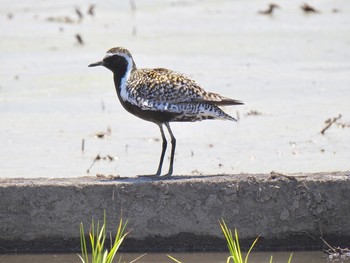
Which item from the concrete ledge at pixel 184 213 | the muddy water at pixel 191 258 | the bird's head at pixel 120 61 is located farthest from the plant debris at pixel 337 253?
the bird's head at pixel 120 61

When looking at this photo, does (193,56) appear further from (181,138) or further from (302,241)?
(302,241)

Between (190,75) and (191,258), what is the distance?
5.85 m

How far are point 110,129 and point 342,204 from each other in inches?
151

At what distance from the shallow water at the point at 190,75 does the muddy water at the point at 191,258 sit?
1794 mm

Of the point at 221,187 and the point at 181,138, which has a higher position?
the point at 221,187

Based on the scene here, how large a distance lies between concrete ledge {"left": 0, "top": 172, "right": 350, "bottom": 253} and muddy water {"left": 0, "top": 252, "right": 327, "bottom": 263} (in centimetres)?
10

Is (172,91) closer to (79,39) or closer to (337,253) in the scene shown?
(337,253)

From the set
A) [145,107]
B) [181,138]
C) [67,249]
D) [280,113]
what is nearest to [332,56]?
[280,113]

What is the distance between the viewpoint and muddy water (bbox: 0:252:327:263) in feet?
25.3

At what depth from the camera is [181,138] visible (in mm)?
11023

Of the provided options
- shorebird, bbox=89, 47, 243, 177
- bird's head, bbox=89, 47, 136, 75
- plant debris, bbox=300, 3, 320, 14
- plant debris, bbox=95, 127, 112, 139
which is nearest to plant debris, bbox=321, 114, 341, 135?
plant debris, bbox=95, 127, 112, 139

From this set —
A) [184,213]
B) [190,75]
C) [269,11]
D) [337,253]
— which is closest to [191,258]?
[184,213]

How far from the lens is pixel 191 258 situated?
25.5 ft

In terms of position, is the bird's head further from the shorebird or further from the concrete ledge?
the concrete ledge
